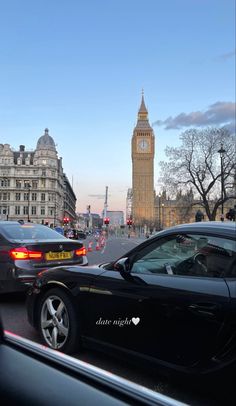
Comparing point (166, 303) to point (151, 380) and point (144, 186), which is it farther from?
point (144, 186)

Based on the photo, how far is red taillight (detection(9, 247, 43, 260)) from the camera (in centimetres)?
679

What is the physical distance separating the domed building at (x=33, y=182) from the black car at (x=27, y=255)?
12709cm

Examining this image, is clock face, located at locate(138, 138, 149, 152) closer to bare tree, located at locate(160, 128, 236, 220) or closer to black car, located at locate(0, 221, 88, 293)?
→ bare tree, located at locate(160, 128, 236, 220)

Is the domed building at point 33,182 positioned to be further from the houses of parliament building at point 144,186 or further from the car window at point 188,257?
the car window at point 188,257

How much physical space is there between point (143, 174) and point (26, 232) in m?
146

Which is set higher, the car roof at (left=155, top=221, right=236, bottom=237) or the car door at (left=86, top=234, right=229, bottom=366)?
the car roof at (left=155, top=221, right=236, bottom=237)

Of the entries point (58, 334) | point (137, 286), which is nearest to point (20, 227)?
point (58, 334)

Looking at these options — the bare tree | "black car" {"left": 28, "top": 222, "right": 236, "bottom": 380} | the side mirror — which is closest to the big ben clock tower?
the bare tree

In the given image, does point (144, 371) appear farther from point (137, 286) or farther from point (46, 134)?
point (46, 134)

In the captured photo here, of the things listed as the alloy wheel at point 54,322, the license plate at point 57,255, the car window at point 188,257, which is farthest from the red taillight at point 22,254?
the car window at point 188,257

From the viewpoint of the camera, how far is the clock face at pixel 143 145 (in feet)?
531

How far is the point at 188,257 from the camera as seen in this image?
3.91 metres

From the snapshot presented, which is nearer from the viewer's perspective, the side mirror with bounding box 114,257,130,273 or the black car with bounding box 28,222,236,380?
the black car with bounding box 28,222,236,380

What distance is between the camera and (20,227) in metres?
7.86
